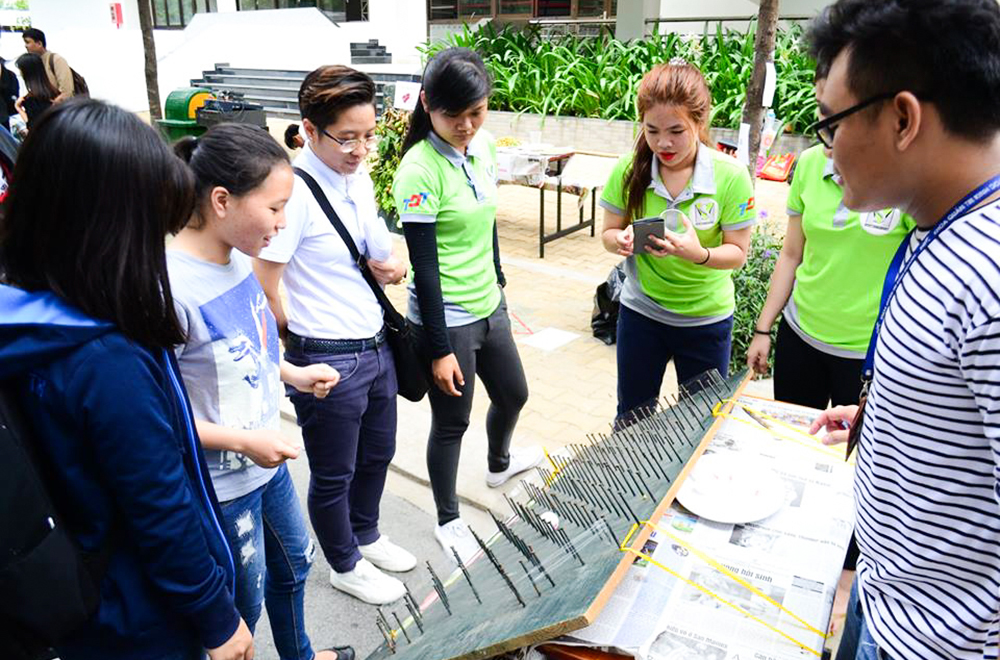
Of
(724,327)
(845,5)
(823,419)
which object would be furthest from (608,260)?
(845,5)

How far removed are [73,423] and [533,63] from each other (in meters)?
12.0

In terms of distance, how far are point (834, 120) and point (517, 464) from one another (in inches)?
101

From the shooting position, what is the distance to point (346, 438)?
7.88 ft

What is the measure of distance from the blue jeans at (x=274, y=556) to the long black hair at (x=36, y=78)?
753 centimetres

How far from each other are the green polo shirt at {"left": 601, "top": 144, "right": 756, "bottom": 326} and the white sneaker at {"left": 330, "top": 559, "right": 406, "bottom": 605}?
54.2 inches

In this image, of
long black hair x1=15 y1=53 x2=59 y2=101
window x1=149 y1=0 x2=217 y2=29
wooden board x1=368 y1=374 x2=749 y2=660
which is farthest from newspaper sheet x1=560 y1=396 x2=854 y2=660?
window x1=149 y1=0 x2=217 y2=29

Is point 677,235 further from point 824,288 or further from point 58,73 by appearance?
point 58,73

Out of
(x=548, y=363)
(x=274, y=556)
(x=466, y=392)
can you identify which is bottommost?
(x=548, y=363)

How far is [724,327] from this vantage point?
271 centimetres

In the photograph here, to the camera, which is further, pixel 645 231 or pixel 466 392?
pixel 466 392

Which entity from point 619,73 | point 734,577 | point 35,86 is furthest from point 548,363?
point 619,73

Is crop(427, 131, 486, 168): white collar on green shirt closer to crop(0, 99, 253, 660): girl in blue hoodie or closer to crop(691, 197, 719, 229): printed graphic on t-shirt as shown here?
crop(691, 197, 719, 229): printed graphic on t-shirt

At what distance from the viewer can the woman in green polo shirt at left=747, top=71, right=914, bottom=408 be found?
2.32m

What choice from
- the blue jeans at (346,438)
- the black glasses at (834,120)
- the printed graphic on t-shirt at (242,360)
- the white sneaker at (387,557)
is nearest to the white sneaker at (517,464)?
the white sneaker at (387,557)
